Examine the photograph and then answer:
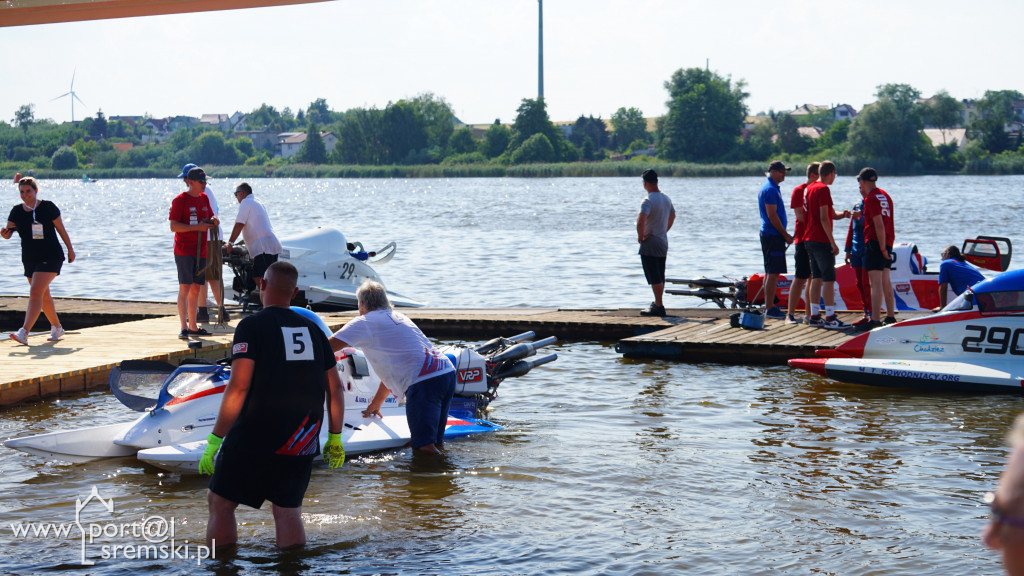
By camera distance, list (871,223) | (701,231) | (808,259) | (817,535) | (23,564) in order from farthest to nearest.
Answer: (701,231) < (808,259) < (871,223) < (817,535) < (23,564)

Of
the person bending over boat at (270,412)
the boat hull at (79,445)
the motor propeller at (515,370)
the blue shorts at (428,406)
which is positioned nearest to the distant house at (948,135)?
the motor propeller at (515,370)

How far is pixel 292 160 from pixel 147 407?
152818 millimetres

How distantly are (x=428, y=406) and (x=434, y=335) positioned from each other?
6.58m

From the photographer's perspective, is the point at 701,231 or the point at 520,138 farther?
the point at 520,138

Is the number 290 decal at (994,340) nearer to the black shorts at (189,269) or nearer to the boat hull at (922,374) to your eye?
the boat hull at (922,374)

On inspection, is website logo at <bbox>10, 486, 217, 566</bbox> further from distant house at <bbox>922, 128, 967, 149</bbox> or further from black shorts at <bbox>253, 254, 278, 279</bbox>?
distant house at <bbox>922, 128, 967, 149</bbox>

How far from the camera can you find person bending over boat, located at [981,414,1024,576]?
157 centimetres

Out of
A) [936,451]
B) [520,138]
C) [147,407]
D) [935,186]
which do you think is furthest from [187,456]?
[520,138]

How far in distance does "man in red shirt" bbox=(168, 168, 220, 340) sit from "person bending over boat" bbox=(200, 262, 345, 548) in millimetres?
6055

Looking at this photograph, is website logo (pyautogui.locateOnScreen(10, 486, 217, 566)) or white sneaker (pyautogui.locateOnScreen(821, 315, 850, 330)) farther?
white sneaker (pyautogui.locateOnScreen(821, 315, 850, 330))

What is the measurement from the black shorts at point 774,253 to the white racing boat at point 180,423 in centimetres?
497

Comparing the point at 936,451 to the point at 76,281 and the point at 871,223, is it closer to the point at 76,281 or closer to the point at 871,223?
the point at 871,223

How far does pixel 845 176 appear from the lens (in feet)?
319

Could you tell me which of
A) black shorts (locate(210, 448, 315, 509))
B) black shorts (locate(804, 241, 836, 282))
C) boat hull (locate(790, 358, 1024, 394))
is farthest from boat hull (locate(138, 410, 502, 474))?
black shorts (locate(804, 241, 836, 282))
